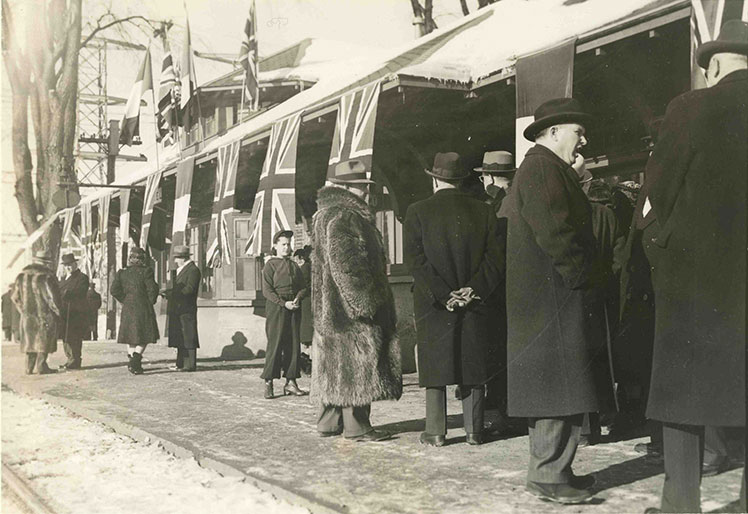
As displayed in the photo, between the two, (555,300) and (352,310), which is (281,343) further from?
(555,300)

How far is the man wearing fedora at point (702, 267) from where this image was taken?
291cm

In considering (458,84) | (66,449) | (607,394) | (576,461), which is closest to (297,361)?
(66,449)

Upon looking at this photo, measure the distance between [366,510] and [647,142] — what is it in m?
5.30

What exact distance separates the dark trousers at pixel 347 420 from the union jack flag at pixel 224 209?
4109 millimetres

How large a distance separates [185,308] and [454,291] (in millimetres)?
7159

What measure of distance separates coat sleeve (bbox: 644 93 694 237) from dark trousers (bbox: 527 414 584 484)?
1.06 m

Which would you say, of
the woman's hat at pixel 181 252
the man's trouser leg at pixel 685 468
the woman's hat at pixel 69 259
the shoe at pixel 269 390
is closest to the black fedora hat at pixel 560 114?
the man's trouser leg at pixel 685 468

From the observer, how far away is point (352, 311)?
5172mm

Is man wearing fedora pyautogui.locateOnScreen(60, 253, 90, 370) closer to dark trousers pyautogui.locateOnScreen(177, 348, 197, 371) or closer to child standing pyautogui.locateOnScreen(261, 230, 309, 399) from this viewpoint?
dark trousers pyautogui.locateOnScreen(177, 348, 197, 371)

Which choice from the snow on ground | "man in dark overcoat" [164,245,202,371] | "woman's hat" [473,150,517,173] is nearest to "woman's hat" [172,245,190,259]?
"man in dark overcoat" [164,245,202,371]

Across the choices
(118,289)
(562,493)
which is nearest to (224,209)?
(118,289)

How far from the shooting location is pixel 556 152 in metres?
3.73

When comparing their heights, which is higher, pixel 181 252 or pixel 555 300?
pixel 181 252

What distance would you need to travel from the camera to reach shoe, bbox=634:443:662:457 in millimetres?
4586
